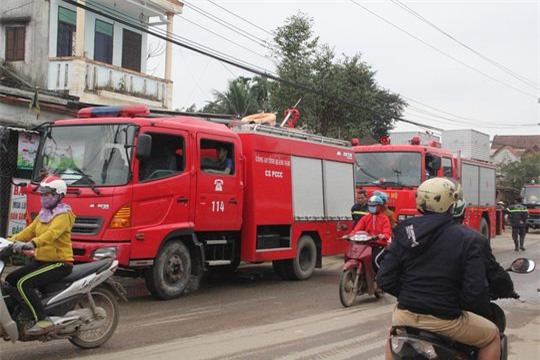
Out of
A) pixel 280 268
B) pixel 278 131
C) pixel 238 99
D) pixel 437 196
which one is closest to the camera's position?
pixel 437 196

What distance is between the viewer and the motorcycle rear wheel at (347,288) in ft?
30.5

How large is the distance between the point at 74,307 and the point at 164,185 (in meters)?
3.26

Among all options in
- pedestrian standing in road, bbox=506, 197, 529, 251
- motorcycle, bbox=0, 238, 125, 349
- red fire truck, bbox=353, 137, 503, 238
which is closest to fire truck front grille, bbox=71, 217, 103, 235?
motorcycle, bbox=0, 238, 125, 349

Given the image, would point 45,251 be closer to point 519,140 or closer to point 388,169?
point 388,169

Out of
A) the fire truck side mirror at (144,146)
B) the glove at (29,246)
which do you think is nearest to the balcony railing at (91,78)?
the fire truck side mirror at (144,146)

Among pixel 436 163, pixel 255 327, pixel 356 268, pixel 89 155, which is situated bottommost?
pixel 255 327

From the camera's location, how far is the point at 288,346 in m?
6.73

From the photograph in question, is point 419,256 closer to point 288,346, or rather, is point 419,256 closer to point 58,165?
point 288,346

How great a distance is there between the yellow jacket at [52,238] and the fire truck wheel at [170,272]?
10.1 feet

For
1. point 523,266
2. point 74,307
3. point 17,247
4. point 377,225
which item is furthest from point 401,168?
point 523,266

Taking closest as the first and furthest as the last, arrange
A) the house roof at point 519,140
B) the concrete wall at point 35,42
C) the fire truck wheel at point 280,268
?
the fire truck wheel at point 280,268, the concrete wall at point 35,42, the house roof at point 519,140

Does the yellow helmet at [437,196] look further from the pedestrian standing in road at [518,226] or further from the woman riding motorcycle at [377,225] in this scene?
the pedestrian standing in road at [518,226]

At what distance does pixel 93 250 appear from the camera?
8484 mm

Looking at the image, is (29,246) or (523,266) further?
(29,246)
